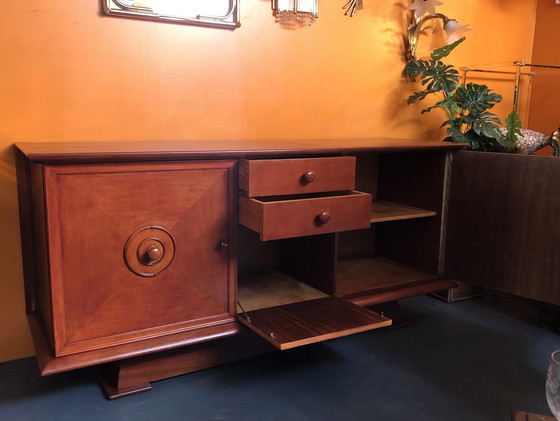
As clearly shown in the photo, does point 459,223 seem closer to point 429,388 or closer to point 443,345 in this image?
point 443,345

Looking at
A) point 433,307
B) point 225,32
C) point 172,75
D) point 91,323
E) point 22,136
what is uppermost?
point 225,32

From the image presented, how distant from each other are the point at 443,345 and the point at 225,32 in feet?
4.53

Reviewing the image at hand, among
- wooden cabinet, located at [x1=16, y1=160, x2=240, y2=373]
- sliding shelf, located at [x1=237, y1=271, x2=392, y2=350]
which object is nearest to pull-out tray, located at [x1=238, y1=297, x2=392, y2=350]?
sliding shelf, located at [x1=237, y1=271, x2=392, y2=350]

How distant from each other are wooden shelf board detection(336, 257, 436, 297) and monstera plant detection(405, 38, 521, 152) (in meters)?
0.58

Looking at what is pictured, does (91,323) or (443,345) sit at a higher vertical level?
(91,323)

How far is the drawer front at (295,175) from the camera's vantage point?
149 cm

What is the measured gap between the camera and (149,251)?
141 cm

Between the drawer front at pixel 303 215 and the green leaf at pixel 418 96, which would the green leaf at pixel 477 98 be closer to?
the green leaf at pixel 418 96

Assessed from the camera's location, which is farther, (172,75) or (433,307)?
(433,307)

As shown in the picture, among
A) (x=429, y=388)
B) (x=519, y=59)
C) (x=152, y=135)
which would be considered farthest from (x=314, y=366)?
(x=519, y=59)

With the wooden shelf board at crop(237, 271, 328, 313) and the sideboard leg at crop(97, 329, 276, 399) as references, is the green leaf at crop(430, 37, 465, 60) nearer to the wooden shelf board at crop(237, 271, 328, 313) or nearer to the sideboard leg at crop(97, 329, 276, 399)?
the wooden shelf board at crop(237, 271, 328, 313)

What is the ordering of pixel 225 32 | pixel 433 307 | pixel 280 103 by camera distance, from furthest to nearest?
1. pixel 433 307
2. pixel 280 103
3. pixel 225 32

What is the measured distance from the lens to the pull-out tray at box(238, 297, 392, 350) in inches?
57.7

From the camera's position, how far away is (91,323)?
139 centimetres
